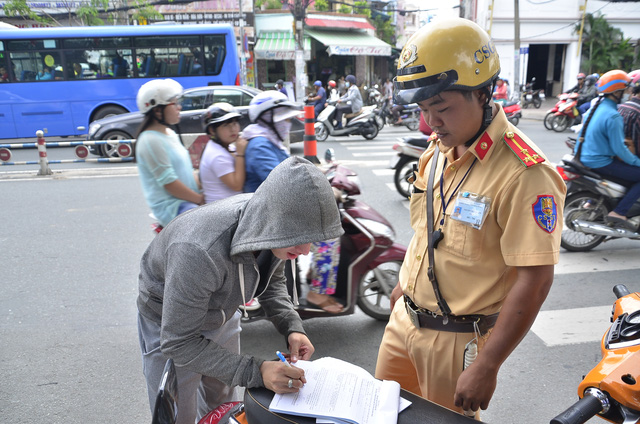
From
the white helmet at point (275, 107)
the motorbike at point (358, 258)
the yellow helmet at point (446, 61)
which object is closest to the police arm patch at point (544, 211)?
the yellow helmet at point (446, 61)

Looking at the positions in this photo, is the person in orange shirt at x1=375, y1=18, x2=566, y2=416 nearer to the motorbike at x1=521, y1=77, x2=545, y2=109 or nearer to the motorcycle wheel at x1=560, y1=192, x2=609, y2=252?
the motorcycle wheel at x1=560, y1=192, x2=609, y2=252

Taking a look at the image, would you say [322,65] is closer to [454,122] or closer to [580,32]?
[580,32]

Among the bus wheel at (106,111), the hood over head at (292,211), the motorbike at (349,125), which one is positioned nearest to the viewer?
the hood over head at (292,211)

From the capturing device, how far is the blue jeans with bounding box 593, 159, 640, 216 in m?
4.72

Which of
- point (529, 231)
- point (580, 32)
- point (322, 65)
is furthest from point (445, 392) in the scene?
point (322, 65)

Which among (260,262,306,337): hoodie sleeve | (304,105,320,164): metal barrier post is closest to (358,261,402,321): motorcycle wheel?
(260,262,306,337): hoodie sleeve

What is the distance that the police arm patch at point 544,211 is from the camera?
1423 mm

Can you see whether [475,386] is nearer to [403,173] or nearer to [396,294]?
[396,294]

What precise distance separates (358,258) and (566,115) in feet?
40.8

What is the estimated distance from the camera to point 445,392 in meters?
1.76

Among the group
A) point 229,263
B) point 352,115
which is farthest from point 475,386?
point 352,115

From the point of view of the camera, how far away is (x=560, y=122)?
13.7 metres

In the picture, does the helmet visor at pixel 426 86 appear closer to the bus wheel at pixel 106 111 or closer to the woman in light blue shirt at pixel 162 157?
the woman in light blue shirt at pixel 162 157

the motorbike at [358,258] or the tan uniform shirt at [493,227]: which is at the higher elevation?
the tan uniform shirt at [493,227]
